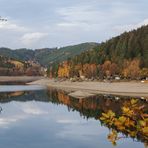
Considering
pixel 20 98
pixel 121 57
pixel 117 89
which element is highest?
pixel 121 57

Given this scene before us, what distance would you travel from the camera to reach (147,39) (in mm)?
172750

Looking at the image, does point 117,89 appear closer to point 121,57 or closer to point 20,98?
point 20,98

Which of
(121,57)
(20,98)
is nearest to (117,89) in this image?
(20,98)

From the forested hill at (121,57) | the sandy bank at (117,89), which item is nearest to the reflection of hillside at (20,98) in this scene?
the sandy bank at (117,89)

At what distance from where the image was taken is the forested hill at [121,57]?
159 metres

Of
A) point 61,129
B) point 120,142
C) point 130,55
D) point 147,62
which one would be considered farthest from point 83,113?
point 130,55

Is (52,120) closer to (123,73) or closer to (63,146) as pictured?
(63,146)

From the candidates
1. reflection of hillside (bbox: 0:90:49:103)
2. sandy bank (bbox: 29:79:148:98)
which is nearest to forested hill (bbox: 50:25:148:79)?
sandy bank (bbox: 29:79:148:98)

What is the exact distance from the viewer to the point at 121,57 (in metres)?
171

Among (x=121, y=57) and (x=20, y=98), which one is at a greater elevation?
(x=121, y=57)

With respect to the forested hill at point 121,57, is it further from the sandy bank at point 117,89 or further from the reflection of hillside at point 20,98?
the reflection of hillside at point 20,98

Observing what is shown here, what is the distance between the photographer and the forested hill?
15925 cm

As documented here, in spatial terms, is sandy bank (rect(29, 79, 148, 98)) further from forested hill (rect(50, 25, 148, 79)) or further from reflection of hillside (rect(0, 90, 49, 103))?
forested hill (rect(50, 25, 148, 79))

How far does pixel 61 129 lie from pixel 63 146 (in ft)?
39.9
